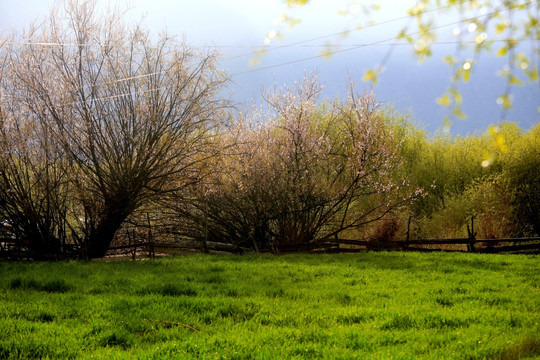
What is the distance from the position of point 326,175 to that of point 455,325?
32.3ft

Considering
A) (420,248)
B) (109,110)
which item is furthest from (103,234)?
(420,248)

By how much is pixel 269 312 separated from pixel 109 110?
29.0 feet

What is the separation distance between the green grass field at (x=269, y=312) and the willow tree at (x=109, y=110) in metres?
3.59

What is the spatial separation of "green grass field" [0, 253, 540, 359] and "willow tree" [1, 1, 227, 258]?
359cm

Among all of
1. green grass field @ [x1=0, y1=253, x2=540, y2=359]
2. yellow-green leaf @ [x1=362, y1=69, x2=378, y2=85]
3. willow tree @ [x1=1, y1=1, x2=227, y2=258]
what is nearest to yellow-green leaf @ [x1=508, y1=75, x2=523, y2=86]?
yellow-green leaf @ [x1=362, y1=69, x2=378, y2=85]

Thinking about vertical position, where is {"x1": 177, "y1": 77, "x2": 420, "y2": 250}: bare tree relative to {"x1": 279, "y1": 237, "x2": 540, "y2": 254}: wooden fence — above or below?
above

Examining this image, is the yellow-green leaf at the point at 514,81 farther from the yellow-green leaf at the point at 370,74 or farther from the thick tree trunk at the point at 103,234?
the thick tree trunk at the point at 103,234

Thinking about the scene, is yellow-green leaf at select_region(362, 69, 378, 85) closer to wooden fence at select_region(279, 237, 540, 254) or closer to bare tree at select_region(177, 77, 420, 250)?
bare tree at select_region(177, 77, 420, 250)

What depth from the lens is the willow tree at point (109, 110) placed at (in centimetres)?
1285

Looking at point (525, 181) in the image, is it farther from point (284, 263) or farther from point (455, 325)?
point (455, 325)

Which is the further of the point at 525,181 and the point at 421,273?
the point at 525,181

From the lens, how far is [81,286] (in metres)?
8.13

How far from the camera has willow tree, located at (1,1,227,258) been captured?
12852 millimetres

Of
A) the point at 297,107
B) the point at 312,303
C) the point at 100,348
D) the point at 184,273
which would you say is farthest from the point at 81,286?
the point at 297,107
